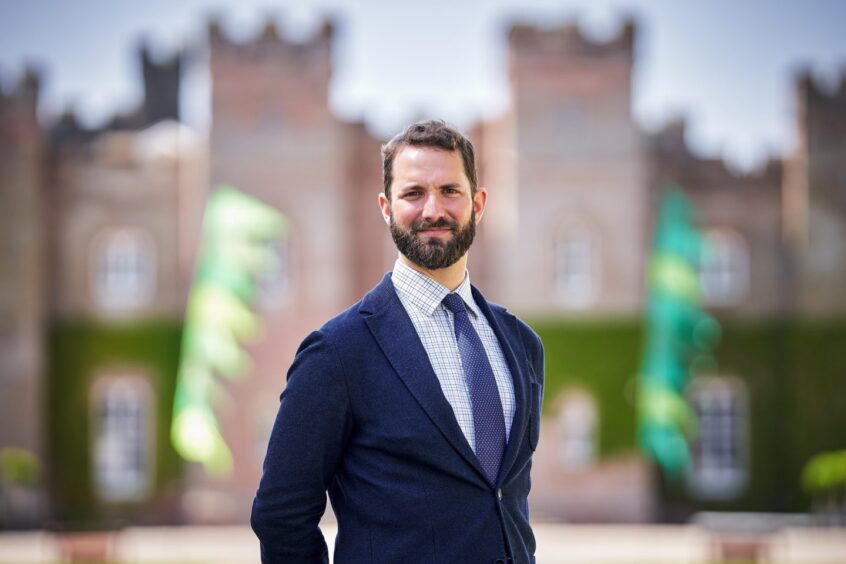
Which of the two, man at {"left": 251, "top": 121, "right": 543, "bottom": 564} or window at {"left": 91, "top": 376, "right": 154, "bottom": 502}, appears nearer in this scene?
man at {"left": 251, "top": 121, "right": 543, "bottom": 564}

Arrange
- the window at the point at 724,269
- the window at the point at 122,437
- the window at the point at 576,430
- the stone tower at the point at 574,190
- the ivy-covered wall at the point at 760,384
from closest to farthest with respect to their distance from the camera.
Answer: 1. the window at the point at 576,430
2. the ivy-covered wall at the point at 760,384
3. the stone tower at the point at 574,190
4. the window at the point at 122,437
5. the window at the point at 724,269

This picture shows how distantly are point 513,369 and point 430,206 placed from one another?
1.58 ft

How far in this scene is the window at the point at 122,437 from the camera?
2112 centimetres

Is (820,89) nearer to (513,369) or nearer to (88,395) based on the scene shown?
(88,395)

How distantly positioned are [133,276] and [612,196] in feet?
32.3

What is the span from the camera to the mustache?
104 inches

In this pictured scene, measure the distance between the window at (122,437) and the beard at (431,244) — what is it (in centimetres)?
1957

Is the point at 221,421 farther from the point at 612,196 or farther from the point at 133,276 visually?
the point at 612,196

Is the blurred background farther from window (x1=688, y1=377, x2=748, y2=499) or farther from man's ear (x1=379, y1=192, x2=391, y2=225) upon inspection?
man's ear (x1=379, y1=192, x2=391, y2=225)

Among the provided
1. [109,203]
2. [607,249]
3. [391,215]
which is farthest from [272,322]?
[391,215]

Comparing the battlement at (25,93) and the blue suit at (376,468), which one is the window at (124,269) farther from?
the blue suit at (376,468)

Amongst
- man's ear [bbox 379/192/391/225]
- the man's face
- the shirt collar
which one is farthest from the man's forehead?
the shirt collar

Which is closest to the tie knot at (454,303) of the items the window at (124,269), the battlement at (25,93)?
the window at (124,269)

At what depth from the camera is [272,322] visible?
819 inches
